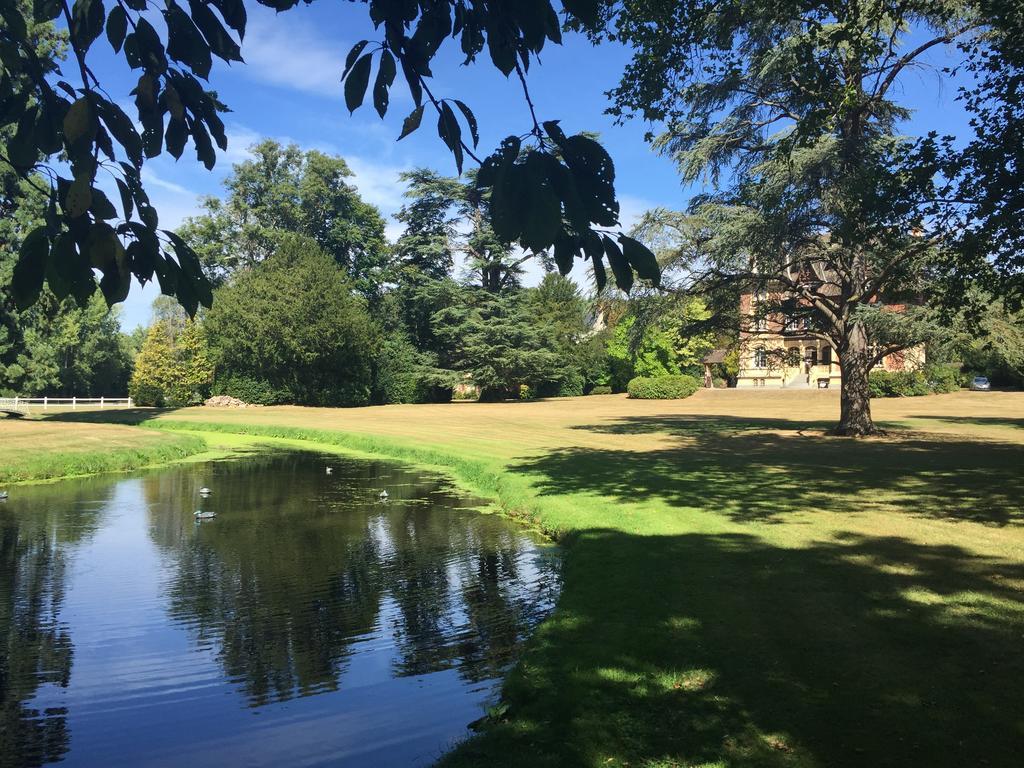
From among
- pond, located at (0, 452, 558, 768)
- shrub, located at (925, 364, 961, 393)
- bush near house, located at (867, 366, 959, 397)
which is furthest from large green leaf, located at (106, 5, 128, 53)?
shrub, located at (925, 364, 961, 393)

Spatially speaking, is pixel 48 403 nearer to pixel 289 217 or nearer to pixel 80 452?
pixel 289 217

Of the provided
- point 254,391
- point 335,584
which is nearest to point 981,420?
point 335,584

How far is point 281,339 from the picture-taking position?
151 feet

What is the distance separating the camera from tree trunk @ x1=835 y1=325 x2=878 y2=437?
73.7ft

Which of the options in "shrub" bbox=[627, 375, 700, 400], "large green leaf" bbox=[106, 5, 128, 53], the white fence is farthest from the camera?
"shrub" bbox=[627, 375, 700, 400]

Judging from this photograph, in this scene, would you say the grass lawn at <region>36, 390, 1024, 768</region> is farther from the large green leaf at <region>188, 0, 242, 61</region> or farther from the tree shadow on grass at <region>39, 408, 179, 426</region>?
the tree shadow on grass at <region>39, 408, 179, 426</region>

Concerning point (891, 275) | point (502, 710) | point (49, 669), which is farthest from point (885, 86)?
point (49, 669)

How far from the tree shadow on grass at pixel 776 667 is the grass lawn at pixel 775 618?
2 cm

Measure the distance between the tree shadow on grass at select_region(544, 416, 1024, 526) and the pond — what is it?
3.00m

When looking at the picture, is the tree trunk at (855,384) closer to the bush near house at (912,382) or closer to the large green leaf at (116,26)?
the large green leaf at (116,26)

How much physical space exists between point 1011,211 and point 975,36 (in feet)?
38.0

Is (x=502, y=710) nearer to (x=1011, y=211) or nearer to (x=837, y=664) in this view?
(x=837, y=664)

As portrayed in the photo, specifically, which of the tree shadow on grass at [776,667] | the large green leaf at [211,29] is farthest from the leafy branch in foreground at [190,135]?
the tree shadow on grass at [776,667]

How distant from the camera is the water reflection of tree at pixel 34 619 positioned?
517 centimetres
